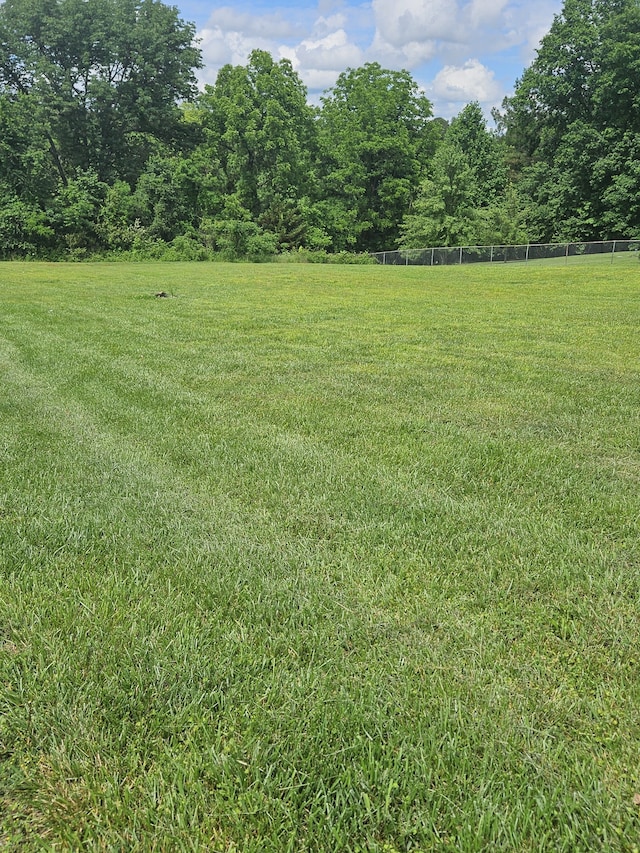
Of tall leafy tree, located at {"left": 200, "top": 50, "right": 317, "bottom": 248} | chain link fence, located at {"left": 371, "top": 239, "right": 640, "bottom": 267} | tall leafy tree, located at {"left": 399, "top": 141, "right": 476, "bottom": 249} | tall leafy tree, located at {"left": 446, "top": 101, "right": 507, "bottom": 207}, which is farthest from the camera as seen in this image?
tall leafy tree, located at {"left": 446, "top": 101, "right": 507, "bottom": 207}

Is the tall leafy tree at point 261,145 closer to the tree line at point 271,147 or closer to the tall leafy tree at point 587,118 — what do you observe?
the tree line at point 271,147

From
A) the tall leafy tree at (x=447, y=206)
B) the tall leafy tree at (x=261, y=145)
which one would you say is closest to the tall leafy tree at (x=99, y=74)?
the tall leafy tree at (x=261, y=145)

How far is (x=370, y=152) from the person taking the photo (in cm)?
4362

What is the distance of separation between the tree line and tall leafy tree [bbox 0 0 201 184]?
0.10 metres

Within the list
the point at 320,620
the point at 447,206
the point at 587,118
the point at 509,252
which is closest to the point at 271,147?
the point at 447,206

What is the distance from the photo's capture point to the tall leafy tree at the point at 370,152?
4297 cm

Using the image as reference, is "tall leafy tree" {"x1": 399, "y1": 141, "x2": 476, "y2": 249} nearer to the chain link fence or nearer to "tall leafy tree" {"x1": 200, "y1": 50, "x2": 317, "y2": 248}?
the chain link fence

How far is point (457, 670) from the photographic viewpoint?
75.6 inches

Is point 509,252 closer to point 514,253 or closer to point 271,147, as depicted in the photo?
point 514,253

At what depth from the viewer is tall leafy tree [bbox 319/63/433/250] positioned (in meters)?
43.0

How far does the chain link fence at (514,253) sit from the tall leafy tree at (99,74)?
23.2 m

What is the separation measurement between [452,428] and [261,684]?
285cm

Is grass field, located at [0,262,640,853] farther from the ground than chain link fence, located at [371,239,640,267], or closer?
closer

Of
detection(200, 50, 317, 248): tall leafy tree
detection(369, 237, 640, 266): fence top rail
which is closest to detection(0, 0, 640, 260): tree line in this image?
detection(200, 50, 317, 248): tall leafy tree
